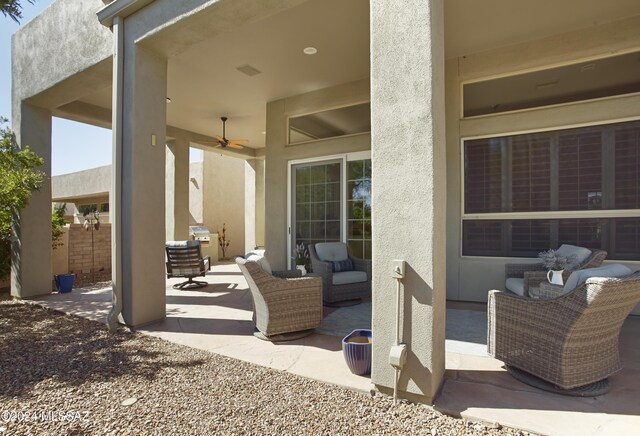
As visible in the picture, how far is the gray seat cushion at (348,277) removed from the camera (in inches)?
197

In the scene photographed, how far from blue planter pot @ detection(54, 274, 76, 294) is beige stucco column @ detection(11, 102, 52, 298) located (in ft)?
0.49

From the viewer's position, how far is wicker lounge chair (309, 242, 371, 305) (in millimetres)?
5008

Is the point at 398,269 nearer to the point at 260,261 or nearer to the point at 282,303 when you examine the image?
the point at 282,303

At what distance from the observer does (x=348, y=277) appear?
16.7 ft

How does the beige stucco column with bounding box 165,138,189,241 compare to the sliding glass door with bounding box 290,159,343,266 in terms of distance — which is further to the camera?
the beige stucco column with bounding box 165,138,189,241

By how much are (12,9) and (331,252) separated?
520 cm

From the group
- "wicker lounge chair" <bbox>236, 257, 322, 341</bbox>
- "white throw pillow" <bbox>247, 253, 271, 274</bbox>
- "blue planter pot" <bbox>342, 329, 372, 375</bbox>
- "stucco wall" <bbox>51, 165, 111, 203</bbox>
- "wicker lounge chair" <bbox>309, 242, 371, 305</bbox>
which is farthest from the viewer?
"stucco wall" <bbox>51, 165, 111, 203</bbox>

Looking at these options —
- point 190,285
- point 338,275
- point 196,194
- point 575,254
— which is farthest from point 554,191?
point 196,194

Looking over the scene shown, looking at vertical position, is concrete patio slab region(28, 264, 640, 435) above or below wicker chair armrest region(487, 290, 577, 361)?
below

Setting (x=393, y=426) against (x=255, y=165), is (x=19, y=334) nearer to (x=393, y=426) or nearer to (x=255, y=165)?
(x=393, y=426)

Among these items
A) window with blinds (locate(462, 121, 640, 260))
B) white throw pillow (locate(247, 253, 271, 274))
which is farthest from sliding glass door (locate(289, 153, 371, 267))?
white throw pillow (locate(247, 253, 271, 274))

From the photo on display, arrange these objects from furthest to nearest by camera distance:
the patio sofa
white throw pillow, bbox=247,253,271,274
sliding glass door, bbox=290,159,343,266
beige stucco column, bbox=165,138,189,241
A: 1. beige stucco column, bbox=165,138,189,241
2. sliding glass door, bbox=290,159,343,266
3. the patio sofa
4. white throw pillow, bbox=247,253,271,274

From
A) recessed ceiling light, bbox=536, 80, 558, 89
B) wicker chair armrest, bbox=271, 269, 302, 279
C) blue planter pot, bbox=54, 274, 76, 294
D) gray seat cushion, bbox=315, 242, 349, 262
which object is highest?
recessed ceiling light, bbox=536, 80, 558, 89

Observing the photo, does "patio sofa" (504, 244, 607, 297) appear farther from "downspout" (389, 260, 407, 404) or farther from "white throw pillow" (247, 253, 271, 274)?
"white throw pillow" (247, 253, 271, 274)
